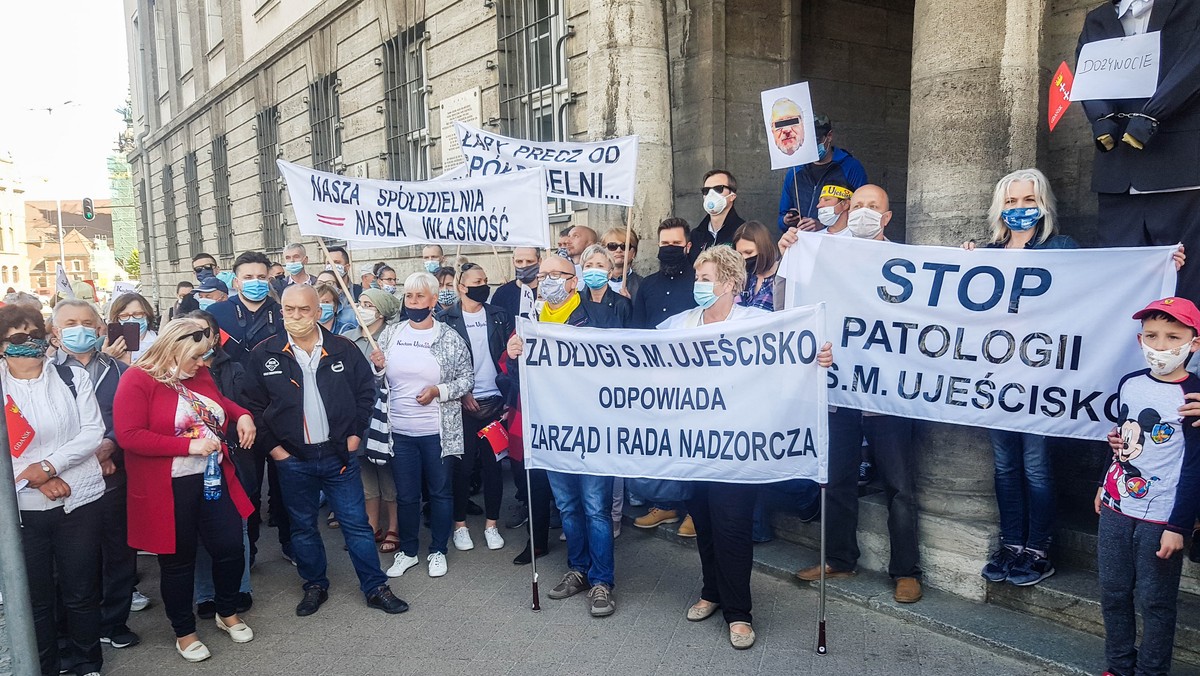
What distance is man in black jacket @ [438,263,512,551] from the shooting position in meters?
5.80

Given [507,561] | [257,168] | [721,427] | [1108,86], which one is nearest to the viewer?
[1108,86]

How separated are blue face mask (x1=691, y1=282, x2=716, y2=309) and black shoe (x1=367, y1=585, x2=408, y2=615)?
2.57 meters

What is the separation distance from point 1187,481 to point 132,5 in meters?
39.1

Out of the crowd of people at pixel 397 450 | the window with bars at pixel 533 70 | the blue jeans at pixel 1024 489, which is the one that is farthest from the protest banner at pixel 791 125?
the window with bars at pixel 533 70

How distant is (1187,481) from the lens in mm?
3029

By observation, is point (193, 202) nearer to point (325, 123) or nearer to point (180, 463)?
point (325, 123)

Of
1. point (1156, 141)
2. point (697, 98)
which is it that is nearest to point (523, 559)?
point (1156, 141)

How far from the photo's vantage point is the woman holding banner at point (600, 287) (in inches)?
199

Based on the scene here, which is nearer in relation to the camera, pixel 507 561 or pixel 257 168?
pixel 507 561

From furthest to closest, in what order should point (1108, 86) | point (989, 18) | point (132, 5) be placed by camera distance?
point (132, 5)
point (989, 18)
point (1108, 86)

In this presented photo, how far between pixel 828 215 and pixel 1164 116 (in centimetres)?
183

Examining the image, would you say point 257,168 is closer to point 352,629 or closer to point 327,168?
point 327,168

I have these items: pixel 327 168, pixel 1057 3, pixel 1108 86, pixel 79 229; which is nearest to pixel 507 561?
pixel 1108 86

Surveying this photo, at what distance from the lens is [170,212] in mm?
29406
